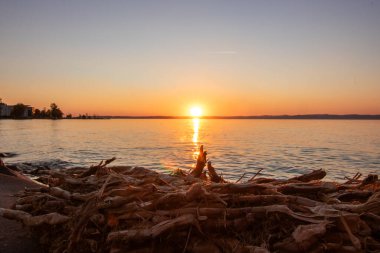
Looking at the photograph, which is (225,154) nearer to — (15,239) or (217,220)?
(15,239)

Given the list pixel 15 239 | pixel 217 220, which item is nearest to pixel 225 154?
pixel 15 239

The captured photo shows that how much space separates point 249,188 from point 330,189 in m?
1.37

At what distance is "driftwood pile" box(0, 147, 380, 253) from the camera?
172 inches

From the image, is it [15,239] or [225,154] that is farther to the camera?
Result: [225,154]

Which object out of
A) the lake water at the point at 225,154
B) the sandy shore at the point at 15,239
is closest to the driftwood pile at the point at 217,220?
the sandy shore at the point at 15,239

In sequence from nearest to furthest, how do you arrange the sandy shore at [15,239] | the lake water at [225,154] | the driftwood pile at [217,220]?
the driftwood pile at [217,220], the sandy shore at [15,239], the lake water at [225,154]

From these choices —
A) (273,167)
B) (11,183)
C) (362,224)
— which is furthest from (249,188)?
(273,167)

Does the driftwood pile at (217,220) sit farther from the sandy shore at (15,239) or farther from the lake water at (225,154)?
the lake water at (225,154)

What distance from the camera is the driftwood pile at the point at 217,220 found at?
4375 millimetres

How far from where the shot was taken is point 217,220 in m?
4.73

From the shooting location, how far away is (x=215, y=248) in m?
4.52

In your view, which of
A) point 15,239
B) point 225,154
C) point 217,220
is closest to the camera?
point 217,220

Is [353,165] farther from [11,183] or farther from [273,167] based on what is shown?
[11,183]

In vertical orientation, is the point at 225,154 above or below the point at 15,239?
below
